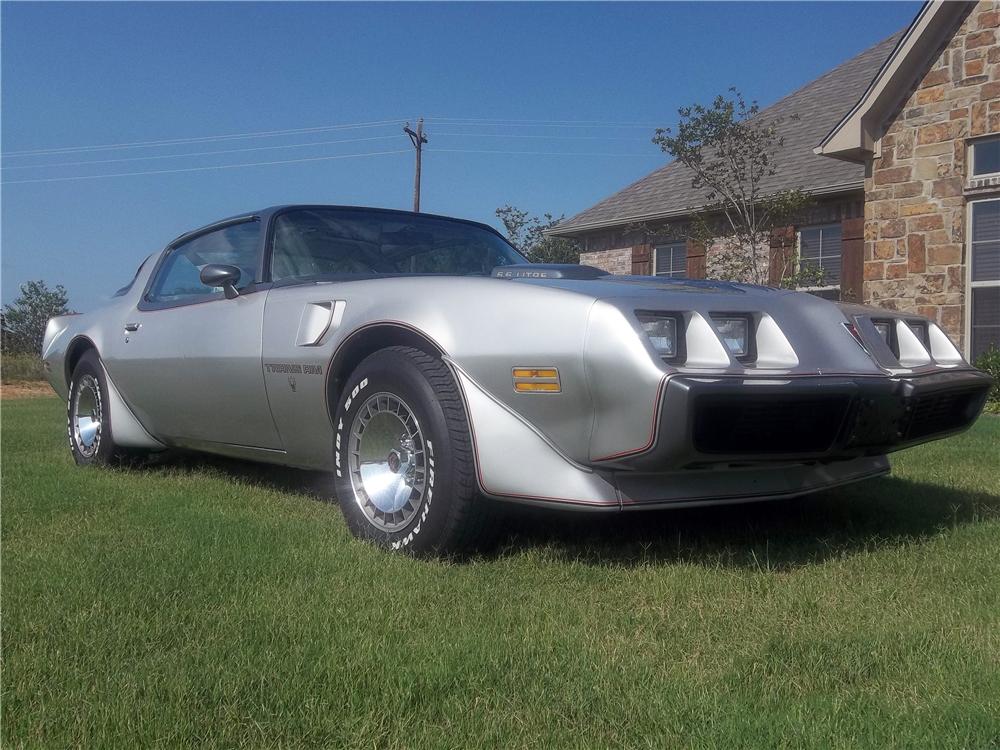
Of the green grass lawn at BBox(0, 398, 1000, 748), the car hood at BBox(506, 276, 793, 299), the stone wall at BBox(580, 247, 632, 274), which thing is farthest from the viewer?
the stone wall at BBox(580, 247, 632, 274)

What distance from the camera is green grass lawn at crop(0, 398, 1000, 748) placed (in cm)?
188

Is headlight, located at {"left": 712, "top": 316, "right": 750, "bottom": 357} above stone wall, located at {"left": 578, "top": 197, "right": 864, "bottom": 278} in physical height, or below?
below

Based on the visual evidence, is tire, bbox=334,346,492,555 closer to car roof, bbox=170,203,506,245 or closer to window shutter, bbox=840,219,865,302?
car roof, bbox=170,203,506,245

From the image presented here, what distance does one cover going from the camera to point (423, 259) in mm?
4457

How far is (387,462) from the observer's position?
340 centimetres

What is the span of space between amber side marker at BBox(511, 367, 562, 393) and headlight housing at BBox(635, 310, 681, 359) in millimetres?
299

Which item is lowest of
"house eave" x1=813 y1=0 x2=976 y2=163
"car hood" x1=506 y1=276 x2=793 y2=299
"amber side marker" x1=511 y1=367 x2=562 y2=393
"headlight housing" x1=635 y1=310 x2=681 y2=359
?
"amber side marker" x1=511 y1=367 x2=562 y2=393

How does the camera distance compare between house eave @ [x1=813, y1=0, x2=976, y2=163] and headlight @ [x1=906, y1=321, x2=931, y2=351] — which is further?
house eave @ [x1=813, y1=0, x2=976, y2=163]

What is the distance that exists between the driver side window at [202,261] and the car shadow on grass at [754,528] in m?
1.09

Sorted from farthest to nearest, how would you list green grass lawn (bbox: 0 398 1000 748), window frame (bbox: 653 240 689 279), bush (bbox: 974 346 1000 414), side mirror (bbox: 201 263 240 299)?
1. window frame (bbox: 653 240 689 279)
2. bush (bbox: 974 346 1000 414)
3. side mirror (bbox: 201 263 240 299)
4. green grass lawn (bbox: 0 398 1000 748)

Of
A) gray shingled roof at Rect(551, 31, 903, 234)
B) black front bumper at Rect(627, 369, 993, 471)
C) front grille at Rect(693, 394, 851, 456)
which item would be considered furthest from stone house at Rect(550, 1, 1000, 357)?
front grille at Rect(693, 394, 851, 456)

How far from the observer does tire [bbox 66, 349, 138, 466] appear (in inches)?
212

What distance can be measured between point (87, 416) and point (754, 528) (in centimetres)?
394

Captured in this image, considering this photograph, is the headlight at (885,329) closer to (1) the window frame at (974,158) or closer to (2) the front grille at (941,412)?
(2) the front grille at (941,412)
